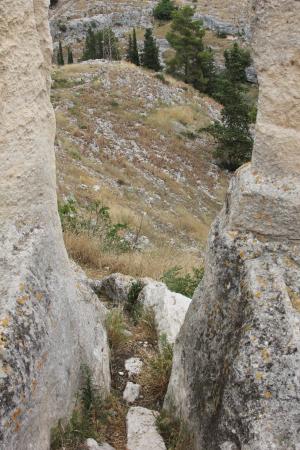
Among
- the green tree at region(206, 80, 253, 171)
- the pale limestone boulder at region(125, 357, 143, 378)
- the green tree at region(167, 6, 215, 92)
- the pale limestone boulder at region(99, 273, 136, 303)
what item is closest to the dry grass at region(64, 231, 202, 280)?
the pale limestone boulder at region(99, 273, 136, 303)

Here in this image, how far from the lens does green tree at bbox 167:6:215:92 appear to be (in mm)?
44125

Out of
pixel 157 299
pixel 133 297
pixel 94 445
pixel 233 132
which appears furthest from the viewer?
pixel 233 132

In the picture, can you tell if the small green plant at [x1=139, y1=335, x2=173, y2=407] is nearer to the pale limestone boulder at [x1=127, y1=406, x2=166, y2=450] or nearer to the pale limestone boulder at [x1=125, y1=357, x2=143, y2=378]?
the pale limestone boulder at [x1=125, y1=357, x2=143, y2=378]

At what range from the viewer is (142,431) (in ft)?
12.8

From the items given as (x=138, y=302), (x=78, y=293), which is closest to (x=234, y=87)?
(x=138, y=302)

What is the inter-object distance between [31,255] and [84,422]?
4.50 feet

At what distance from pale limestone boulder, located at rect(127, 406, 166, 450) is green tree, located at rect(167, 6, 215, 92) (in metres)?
43.6

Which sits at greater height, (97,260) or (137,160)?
(97,260)

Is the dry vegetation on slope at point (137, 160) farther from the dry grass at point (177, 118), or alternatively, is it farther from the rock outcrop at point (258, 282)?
the rock outcrop at point (258, 282)

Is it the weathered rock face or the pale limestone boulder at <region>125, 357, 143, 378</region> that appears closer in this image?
the weathered rock face

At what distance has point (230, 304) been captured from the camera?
10.9ft

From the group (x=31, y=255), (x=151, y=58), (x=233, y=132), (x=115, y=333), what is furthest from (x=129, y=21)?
(x=31, y=255)

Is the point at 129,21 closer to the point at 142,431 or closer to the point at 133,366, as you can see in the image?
the point at 133,366

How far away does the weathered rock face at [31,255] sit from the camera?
298cm
